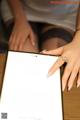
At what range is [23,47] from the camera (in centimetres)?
79

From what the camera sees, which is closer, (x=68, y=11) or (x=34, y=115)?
(x=34, y=115)

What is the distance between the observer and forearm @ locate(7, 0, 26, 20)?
0.86m

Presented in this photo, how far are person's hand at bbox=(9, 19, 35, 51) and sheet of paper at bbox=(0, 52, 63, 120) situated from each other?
17cm

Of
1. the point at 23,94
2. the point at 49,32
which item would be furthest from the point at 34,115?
the point at 49,32

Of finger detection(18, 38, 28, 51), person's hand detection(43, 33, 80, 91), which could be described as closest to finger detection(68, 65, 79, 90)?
person's hand detection(43, 33, 80, 91)

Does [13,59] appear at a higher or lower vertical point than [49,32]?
lower

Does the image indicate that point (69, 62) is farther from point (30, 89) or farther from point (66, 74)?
point (30, 89)

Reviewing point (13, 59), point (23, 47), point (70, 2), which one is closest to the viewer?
point (13, 59)

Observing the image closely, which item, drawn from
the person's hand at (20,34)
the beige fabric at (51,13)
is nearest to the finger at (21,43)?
the person's hand at (20,34)

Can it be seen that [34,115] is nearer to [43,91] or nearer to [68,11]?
[43,91]

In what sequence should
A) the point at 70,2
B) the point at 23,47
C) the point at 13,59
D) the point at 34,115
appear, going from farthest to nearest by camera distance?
the point at 70,2 → the point at 23,47 → the point at 13,59 → the point at 34,115

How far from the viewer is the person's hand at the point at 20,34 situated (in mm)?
804

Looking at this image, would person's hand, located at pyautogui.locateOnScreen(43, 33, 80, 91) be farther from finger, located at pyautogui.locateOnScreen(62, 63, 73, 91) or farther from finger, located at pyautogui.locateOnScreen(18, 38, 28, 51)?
finger, located at pyautogui.locateOnScreen(18, 38, 28, 51)

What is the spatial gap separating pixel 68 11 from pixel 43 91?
43cm
